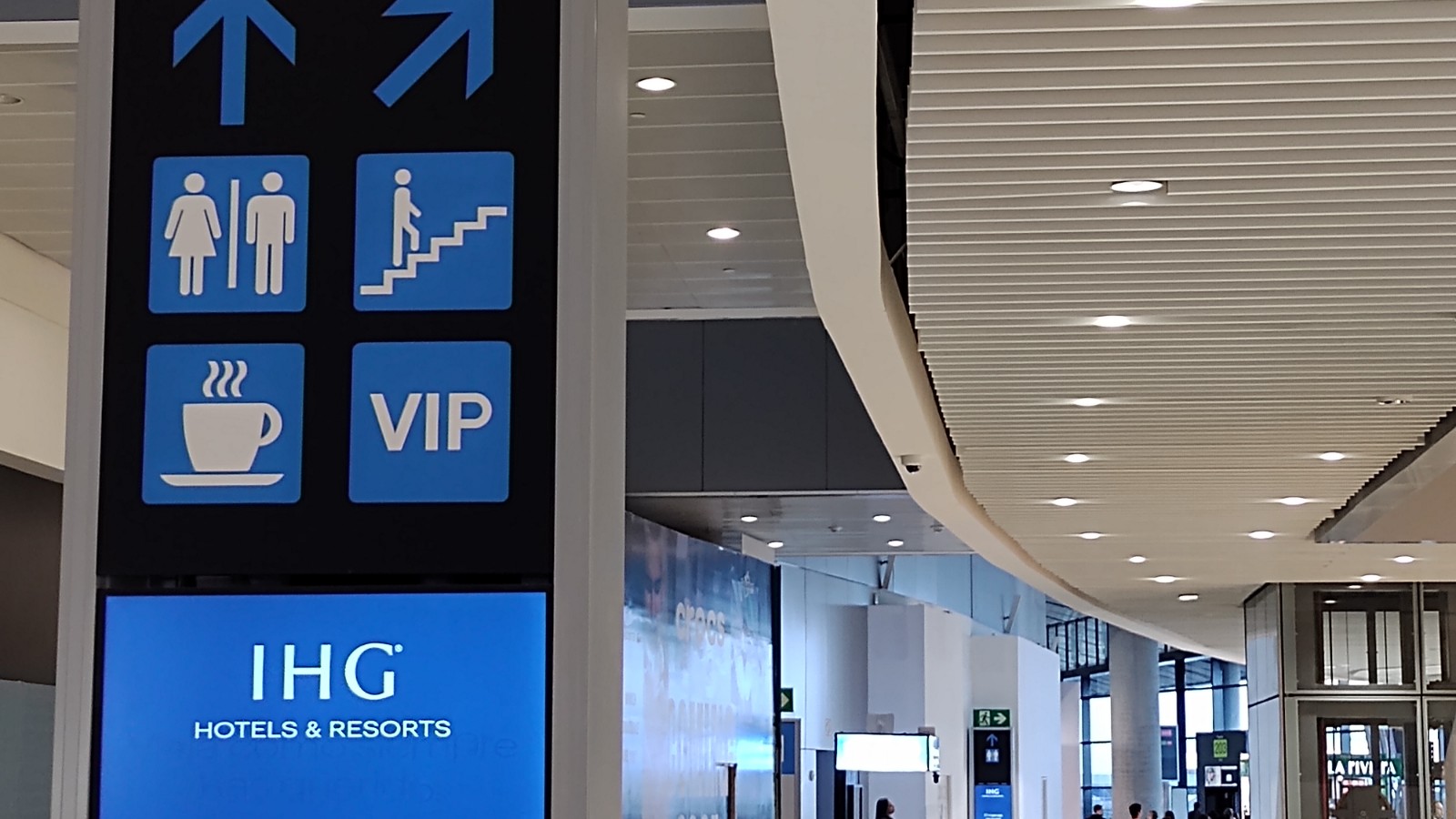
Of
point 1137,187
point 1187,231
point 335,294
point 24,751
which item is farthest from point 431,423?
point 24,751

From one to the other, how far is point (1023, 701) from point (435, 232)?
26.8 meters

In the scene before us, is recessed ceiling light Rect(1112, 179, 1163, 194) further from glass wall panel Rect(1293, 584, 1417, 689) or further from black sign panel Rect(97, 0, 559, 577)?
glass wall panel Rect(1293, 584, 1417, 689)

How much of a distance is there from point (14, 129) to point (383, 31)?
558 centimetres

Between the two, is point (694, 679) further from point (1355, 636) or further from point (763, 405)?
point (1355, 636)

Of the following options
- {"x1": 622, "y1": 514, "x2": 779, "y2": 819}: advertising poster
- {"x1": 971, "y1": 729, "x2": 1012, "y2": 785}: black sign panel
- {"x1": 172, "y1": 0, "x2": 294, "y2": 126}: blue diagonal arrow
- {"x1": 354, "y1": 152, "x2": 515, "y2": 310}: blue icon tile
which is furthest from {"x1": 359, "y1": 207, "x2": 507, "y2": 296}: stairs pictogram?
{"x1": 971, "y1": 729, "x2": 1012, "y2": 785}: black sign panel

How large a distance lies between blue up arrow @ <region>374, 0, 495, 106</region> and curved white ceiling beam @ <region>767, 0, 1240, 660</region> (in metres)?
1.96

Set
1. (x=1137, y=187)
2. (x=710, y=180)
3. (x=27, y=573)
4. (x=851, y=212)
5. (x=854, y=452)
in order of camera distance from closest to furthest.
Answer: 1. (x=1137, y=187)
2. (x=851, y=212)
3. (x=710, y=180)
4. (x=27, y=573)
5. (x=854, y=452)

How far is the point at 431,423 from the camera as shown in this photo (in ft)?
6.31

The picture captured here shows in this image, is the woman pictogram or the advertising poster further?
the advertising poster

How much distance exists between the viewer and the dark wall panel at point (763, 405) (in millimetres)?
13820

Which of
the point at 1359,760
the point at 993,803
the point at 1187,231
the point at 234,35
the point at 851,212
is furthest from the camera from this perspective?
the point at 993,803

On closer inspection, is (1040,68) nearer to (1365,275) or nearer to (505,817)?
(1365,275)

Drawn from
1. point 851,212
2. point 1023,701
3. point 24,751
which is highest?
point 851,212

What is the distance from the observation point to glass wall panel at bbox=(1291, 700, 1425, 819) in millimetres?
16453
